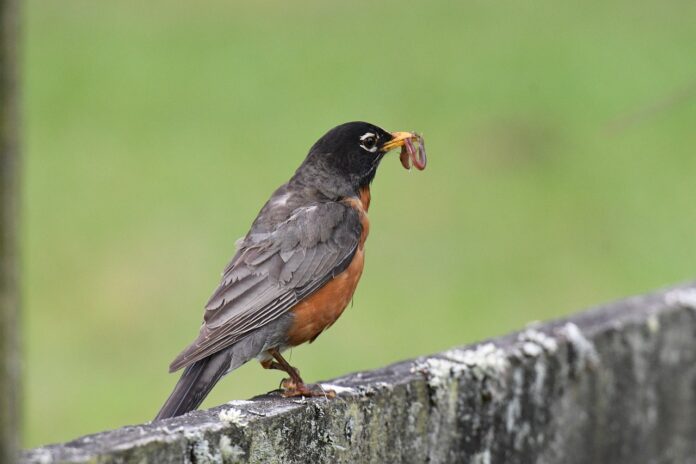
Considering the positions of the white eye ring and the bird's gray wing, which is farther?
the white eye ring

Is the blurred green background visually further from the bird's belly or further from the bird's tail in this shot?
the bird's tail

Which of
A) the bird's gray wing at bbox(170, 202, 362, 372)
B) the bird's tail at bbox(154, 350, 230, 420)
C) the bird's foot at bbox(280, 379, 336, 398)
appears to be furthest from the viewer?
the bird's gray wing at bbox(170, 202, 362, 372)

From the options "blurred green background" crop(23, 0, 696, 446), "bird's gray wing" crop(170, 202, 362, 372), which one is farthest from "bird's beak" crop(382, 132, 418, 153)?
"blurred green background" crop(23, 0, 696, 446)

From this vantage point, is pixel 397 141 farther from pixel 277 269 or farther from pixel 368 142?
pixel 277 269

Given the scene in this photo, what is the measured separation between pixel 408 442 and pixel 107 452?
1199 millimetres

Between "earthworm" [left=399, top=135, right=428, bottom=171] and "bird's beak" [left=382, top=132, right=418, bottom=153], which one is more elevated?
"bird's beak" [left=382, top=132, right=418, bottom=153]

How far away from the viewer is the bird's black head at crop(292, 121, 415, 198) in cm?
524

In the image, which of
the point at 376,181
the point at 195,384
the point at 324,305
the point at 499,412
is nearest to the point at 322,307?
the point at 324,305

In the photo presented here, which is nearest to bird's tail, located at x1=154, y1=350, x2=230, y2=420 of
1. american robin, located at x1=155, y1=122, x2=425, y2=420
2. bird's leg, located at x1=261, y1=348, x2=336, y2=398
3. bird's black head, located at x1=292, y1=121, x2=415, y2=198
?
american robin, located at x1=155, y1=122, x2=425, y2=420

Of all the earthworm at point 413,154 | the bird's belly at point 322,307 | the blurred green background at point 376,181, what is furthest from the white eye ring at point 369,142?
the blurred green background at point 376,181

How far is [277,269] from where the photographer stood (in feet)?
15.5

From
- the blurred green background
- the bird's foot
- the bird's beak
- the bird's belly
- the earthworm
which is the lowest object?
the bird's foot

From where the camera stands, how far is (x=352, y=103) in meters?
11.1

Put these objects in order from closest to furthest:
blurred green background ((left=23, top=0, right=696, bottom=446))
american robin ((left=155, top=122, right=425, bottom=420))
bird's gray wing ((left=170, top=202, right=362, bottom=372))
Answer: american robin ((left=155, top=122, right=425, bottom=420))
bird's gray wing ((left=170, top=202, right=362, bottom=372))
blurred green background ((left=23, top=0, right=696, bottom=446))
